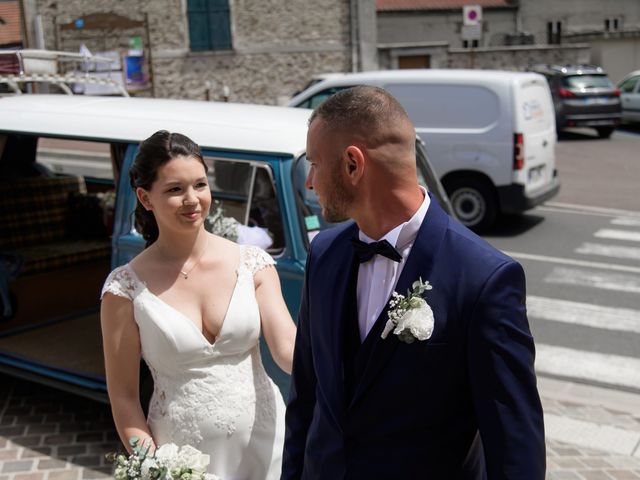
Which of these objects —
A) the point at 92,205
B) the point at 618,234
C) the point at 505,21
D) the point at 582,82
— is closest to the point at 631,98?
the point at 582,82

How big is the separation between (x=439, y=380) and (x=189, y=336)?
3.85ft

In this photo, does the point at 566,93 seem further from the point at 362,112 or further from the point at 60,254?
the point at 362,112

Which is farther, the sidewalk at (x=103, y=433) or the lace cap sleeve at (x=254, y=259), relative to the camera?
the sidewalk at (x=103, y=433)

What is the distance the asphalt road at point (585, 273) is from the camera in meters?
7.22

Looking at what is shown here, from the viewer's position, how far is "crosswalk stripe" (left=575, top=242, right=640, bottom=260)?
1084 centimetres

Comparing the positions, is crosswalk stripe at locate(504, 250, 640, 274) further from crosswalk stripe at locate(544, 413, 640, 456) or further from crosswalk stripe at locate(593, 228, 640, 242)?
crosswalk stripe at locate(544, 413, 640, 456)

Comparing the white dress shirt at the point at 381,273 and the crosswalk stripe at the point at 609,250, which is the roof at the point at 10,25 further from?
the white dress shirt at the point at 381,273

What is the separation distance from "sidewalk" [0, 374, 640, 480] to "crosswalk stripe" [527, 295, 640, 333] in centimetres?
164

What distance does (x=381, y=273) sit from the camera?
220 centimetres

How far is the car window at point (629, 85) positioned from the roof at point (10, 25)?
22.4 m

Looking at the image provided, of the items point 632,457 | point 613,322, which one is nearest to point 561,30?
point 613,322

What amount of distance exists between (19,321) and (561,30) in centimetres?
4599

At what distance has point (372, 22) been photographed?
32.2 meters

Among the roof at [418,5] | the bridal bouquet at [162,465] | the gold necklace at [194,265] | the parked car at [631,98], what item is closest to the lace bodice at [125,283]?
the gold necklace at [194,265]
